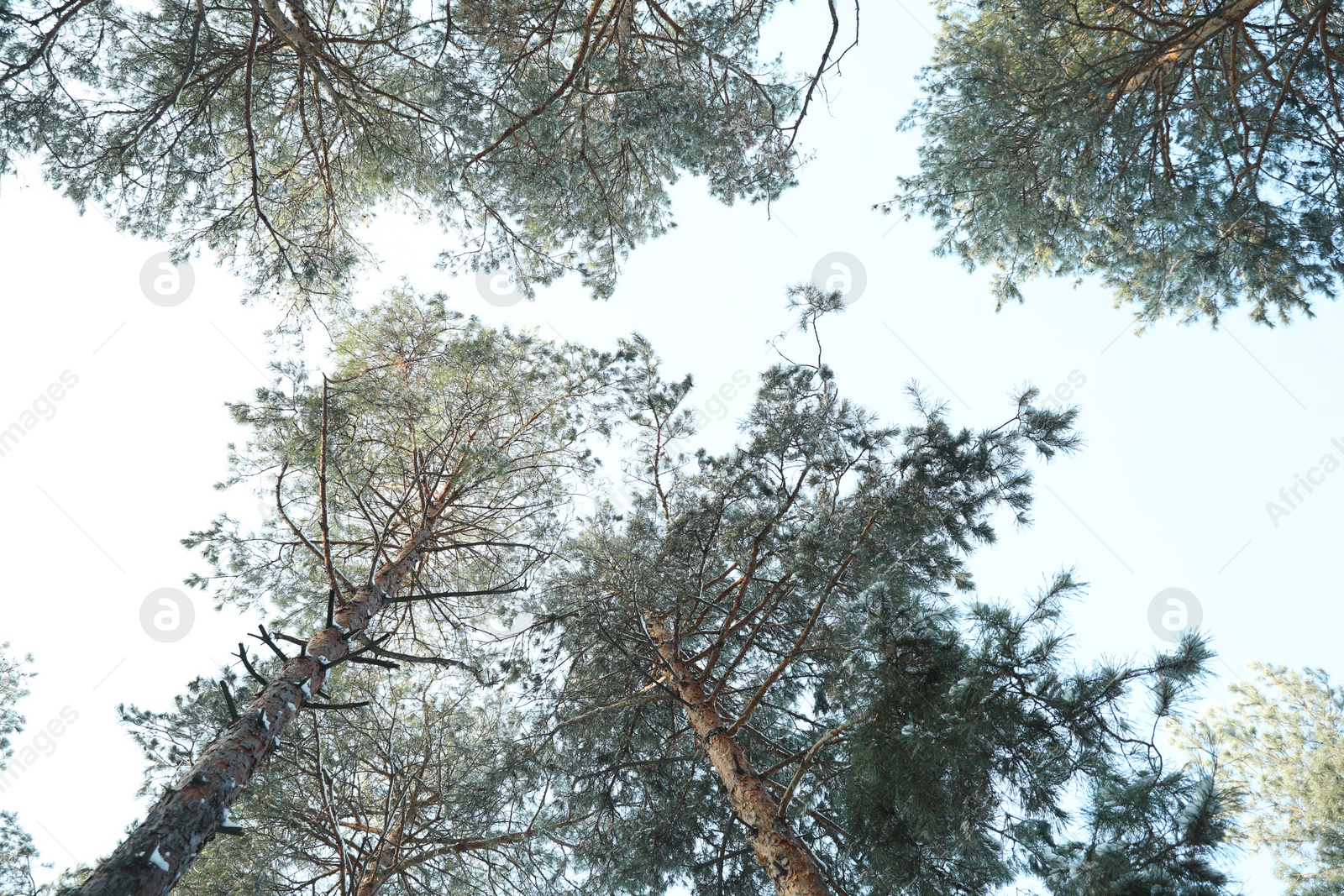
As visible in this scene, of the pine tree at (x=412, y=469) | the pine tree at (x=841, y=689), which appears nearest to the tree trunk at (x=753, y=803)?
the pine tree at (x=841, y=689)

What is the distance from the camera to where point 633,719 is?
5332mm

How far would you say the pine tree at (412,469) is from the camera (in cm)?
622

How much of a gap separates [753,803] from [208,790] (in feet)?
9.80

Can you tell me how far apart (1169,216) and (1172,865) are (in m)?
6.25

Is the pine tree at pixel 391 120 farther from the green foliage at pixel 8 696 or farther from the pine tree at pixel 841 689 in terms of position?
the green foliage at pixel 8 696

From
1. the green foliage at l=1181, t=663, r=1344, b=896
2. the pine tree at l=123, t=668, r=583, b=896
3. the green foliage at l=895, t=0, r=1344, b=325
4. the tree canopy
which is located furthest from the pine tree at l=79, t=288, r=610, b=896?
the green foliage at l=1181, t=663, r=1344, b=896

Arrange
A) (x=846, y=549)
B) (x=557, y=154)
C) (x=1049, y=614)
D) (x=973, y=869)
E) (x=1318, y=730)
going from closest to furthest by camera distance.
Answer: (x=1049, y=614) → (x=973, y=869) → (x=846, y=549) → (x=557, y=154) → (x=1318, y=730)

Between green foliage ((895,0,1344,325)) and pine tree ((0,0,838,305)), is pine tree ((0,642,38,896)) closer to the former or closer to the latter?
pine tree ((0,0,838,305))

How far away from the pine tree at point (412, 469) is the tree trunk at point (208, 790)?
3.14 ft

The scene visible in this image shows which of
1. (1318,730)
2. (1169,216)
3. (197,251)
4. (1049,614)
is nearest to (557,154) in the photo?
(197,251)

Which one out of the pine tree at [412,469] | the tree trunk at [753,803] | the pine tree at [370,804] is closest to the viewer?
the tree trunk at [753,803]

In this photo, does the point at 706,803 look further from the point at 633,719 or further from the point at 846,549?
the point at 846,549

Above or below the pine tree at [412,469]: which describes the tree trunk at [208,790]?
below

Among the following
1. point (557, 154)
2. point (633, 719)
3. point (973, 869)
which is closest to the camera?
point (973, 869)
